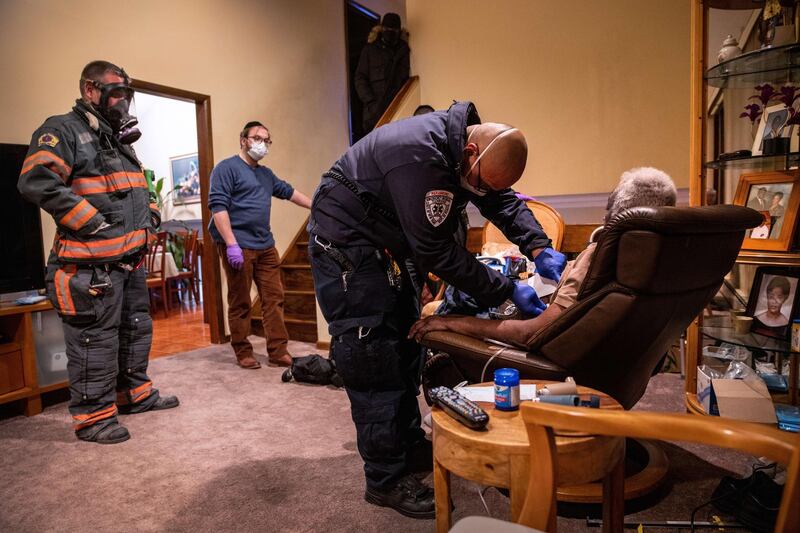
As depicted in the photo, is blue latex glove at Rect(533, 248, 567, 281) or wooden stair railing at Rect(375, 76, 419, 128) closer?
blue latex glove at Rect(533, 248, 567, 281)

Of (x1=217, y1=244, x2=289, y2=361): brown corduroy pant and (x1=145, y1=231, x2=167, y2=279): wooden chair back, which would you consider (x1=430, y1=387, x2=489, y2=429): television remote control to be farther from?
(x1=145, y1=231, x2=167, y2=279): wooden chair back

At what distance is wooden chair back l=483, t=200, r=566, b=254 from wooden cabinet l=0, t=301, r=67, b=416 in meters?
2.54

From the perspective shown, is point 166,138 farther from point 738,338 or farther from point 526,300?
point 738,338

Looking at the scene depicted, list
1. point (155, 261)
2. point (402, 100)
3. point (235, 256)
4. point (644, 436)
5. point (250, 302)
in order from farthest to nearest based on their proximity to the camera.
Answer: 1. point (155, 261)
2. point (402, 100)
3. point (250, 302)
4. point (235, 256)
5. point (644, 436)

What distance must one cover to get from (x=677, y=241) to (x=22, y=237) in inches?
121

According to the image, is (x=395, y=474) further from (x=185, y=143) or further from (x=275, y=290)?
(x=185, y=143)

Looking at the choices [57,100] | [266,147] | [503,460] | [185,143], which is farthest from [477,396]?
[185,143]

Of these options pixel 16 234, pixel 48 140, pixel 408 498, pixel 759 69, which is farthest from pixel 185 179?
pixel 759 69

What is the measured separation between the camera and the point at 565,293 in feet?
5.17

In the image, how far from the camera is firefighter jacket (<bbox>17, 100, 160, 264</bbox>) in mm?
2209

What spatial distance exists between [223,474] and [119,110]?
1.69 meters

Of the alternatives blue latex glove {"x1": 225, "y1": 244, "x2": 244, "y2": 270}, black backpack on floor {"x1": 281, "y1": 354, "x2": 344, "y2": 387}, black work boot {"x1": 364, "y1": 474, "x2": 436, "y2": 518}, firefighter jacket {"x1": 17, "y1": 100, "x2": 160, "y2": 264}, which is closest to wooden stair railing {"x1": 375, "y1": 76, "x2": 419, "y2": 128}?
blue latex glove {"x1": 225, "y1": 244, "x2": 244, "y2": 270}

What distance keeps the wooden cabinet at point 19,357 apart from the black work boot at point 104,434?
1.83 ft

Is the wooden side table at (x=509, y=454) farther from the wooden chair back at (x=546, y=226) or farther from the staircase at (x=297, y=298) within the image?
the staircase at (x=297, y=298)
